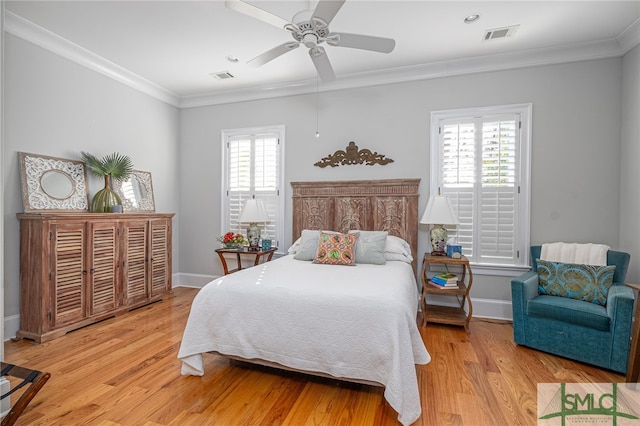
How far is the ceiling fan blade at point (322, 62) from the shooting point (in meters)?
2.56

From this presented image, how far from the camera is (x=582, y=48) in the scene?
3.33 meters

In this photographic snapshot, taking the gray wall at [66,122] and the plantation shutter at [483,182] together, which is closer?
the gray wall at [66,122]

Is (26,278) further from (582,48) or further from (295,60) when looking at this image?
(582,48)

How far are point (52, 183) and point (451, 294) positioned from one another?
4.42m

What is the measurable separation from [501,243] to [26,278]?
194 inches

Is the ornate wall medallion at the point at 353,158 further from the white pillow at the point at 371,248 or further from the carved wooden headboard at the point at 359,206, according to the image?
the white pillow at the point at 371,248

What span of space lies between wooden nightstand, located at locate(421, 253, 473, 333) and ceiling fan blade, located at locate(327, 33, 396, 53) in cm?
215

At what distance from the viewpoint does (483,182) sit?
370cm

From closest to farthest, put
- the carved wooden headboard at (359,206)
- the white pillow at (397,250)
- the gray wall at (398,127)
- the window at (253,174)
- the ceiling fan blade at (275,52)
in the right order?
1. the ceiling fan blade at (275,52)
2. the gray wall at (398,127)
3. the white pillow at (397,250)
4. the carved wooden headboard at (359,206)
5. the window at (253,174)

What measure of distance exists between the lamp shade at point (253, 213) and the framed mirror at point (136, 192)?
1.41m

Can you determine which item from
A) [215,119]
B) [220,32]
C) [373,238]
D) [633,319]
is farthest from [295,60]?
[633,319]

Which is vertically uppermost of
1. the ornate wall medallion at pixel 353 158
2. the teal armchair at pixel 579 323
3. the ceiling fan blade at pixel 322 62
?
the ceiling fan blade at pixel 322 62

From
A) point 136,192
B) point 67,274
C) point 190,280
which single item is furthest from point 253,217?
point 67,274

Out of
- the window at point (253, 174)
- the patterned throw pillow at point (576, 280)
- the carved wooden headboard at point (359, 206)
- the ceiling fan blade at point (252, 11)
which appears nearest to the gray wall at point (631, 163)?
the patterned throw pillow at point (576, 280)
